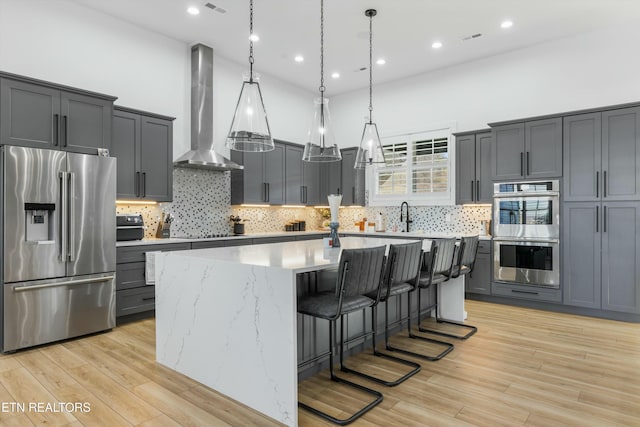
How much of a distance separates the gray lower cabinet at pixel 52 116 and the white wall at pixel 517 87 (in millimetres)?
4646

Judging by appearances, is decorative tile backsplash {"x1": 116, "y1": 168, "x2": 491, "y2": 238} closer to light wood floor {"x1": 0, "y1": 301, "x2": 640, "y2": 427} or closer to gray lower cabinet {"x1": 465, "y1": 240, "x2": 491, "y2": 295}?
gray lower cabinet {"x1": 465, "y1": 240, "x2": 491, "y2": 295}

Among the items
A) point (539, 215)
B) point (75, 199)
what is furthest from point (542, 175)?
point (75, 199)

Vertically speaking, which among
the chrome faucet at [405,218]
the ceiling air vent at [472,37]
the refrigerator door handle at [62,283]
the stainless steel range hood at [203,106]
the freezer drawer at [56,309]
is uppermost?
the ceiling air vent at [472,37]

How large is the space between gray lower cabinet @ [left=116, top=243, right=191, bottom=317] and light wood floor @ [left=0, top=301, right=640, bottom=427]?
1.65 ft

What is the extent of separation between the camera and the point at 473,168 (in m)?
5.76

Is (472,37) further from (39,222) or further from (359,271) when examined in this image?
(39,222)

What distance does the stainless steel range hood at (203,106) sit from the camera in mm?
5480

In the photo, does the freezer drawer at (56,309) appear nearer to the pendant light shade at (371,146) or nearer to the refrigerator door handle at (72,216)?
the refrigerator door handle at (72,216)

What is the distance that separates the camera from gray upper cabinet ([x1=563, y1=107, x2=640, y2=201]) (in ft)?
14.4

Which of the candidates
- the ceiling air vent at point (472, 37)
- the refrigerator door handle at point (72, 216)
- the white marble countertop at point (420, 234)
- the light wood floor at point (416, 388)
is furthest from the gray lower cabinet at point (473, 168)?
the refrigerator door handle at point (72, 216)

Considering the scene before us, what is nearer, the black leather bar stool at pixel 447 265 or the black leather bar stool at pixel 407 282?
the black leather bar stool at pixel 407 282

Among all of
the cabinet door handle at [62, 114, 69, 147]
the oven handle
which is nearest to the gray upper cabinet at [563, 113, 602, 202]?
the oven handle

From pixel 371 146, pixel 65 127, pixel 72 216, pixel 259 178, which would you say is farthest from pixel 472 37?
pixel 72 216

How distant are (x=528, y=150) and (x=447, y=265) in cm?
245
